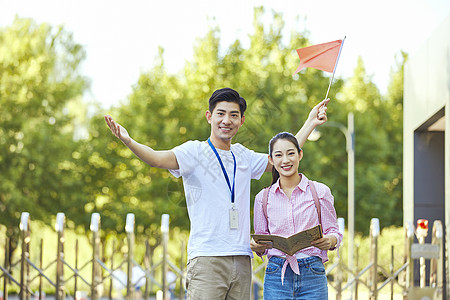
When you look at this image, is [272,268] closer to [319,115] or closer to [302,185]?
[302,185]

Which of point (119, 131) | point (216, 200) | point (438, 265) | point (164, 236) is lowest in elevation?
point (438, 265)

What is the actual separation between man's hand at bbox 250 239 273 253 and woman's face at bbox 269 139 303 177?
397 millimetres

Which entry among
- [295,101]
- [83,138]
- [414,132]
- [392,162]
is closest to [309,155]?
[295,101]

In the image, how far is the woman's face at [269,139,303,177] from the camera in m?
3.63

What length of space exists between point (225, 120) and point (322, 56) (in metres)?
1.18

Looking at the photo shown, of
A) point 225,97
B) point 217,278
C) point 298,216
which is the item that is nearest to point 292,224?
point 298,216

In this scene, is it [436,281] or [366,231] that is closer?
[436,281]

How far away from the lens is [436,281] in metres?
8.37

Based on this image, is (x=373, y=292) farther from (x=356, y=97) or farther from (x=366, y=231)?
(x=356, y=97)

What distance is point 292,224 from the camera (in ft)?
11.7

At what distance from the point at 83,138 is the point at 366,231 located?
1047 centimetres

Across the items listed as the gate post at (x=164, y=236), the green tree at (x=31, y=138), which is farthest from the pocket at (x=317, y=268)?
the green tree at (x=31, y=138)

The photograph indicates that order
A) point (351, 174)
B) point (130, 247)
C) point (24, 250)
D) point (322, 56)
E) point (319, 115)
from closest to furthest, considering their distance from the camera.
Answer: point (319, 115)
point (322, 56)
point (130, 247)
point (24, 250)
point (351, 174)

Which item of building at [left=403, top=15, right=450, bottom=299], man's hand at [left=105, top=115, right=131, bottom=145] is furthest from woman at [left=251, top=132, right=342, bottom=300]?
building at [left=403, top=15, right=450, bottom=299]
